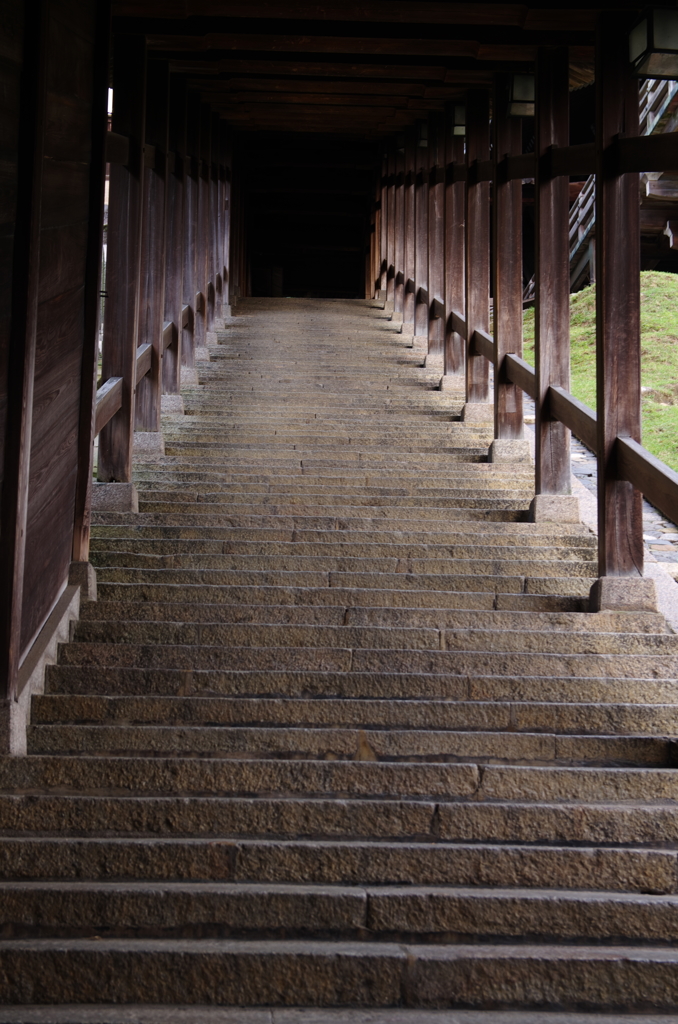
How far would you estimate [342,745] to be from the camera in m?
3.59

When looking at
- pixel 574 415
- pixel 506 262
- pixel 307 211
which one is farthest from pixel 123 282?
pixel 307 211

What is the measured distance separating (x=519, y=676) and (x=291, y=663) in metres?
0.96

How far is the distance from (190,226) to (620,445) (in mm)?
5674

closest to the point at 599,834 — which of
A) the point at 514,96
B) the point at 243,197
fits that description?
the point at 514,96

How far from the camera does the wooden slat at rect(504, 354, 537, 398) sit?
606cm

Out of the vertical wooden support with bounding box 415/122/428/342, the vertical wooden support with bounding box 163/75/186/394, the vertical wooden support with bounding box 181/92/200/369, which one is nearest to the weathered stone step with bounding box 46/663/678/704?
the vertical wooden support with bounding box 163/75/186/394

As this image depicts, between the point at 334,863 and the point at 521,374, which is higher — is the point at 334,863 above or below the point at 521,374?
below

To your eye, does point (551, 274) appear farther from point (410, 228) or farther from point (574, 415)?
point (410, 228)

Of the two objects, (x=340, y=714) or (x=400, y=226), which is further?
(x=400, y=226)

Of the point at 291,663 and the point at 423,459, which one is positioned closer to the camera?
the point at 291,663

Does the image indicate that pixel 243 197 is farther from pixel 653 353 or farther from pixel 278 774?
pixel 278 774

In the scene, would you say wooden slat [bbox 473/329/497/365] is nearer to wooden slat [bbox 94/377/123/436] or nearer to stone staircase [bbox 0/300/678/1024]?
stone staircase [bbox 0/300/678/1024]

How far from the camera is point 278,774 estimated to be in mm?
3412

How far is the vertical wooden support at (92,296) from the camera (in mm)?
4500
